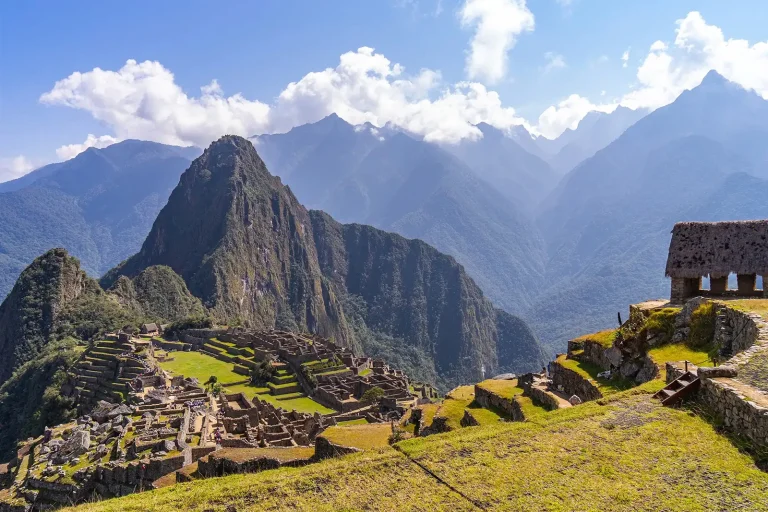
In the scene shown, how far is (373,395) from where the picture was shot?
160 ft

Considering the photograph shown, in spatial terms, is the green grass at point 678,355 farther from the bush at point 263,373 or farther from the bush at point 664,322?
the bush at point 263,373

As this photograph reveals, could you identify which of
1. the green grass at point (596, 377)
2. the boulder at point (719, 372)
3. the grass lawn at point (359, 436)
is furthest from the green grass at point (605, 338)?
the grass lawn at point (359, 436)

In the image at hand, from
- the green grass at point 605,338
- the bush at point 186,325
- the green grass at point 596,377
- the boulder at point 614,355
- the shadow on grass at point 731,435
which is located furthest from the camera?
the bush at point 186,325

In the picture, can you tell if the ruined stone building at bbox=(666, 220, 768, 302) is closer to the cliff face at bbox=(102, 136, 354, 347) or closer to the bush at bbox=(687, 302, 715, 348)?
the bush at bbox=(687, 302, 715, 348)

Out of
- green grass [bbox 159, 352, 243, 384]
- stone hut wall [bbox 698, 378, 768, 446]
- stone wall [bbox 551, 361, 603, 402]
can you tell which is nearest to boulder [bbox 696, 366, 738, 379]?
stone hut wall [bbox 698, 378, 768, 446]

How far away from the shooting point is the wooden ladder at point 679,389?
30.8 feet

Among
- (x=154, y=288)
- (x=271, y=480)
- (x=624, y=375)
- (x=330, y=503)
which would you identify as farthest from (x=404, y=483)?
(x=154, y=288)

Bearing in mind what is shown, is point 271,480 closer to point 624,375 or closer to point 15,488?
point 624,375

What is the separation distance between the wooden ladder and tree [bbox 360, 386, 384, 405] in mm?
39411

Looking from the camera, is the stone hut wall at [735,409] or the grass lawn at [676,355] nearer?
the stone hut wall at [735,409]

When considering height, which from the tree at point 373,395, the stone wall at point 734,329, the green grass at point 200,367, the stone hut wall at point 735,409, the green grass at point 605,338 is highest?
the stone wall at point 734,329

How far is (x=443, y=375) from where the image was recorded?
166m

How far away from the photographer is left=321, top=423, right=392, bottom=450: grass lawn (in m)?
11.3

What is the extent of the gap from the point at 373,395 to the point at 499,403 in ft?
111
